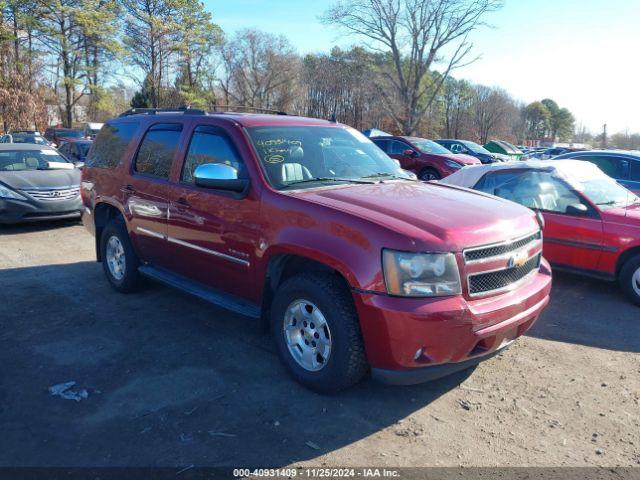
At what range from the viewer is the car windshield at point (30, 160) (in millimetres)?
9805

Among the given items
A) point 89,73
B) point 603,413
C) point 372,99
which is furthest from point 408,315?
point 372,99

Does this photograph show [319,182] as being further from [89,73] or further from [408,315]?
[89,73]

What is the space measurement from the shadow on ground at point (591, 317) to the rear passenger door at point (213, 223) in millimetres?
2859

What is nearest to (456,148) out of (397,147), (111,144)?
(397,147)

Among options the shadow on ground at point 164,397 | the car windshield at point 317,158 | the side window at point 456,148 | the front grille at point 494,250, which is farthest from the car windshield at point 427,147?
the front grille at point 494,250

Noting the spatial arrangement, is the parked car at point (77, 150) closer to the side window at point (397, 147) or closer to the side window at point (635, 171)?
the side window at point (397, 147)

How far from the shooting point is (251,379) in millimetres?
3852

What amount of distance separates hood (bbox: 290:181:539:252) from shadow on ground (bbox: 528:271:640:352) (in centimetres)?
158

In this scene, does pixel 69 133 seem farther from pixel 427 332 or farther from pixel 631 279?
pixel 427 332

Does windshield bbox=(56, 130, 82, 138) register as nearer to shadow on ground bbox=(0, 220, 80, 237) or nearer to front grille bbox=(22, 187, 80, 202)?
shadow on ground bbox=(0, 220, 80, 237)

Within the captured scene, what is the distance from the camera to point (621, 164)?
9.57 metres

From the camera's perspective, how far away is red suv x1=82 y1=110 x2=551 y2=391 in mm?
3133

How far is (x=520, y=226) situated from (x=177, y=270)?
3122 mm

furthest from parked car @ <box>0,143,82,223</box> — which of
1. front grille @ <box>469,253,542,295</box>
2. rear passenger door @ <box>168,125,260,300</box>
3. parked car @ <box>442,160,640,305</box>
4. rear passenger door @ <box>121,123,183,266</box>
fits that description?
front grille @ <box>469,253,542,295</box>
